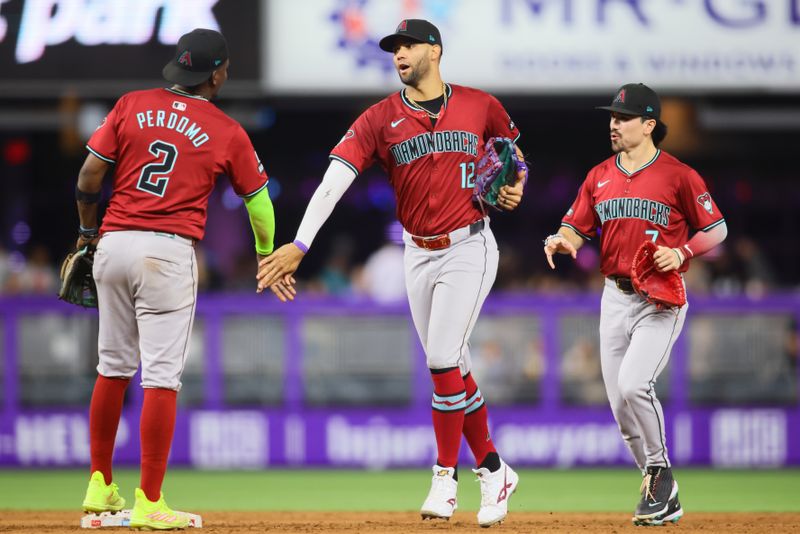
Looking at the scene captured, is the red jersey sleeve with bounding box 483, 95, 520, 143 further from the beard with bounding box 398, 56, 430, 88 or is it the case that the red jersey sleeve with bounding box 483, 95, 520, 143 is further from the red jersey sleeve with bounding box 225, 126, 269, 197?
the red jersey sleeve with bounding box 225, 126, 269, 197

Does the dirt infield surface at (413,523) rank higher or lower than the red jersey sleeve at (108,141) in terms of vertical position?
lower

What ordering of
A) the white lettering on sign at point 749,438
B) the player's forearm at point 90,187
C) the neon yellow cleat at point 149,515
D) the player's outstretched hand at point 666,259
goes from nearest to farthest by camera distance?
1. the neon yellow cleat at point 149,515
2. the player's forearm at point 90,187
3. the player's outstretched hand at point 666,259
4. the white lettering on sign at point 749,438

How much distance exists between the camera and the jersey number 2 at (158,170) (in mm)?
5559

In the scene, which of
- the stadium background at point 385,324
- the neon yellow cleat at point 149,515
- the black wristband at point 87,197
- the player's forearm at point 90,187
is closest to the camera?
the neon yellow cleat at point 149,515

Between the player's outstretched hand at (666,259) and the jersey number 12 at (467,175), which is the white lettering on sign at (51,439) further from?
the player's outstretched hand at (666,259)

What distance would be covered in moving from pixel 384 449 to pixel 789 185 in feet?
24.9

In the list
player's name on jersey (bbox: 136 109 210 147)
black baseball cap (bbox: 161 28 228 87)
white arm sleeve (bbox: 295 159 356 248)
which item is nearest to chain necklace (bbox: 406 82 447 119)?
white arm sleeve (bbox: 295 159 356 248)

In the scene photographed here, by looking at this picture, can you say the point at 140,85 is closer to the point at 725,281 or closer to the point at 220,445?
the point at 220,445

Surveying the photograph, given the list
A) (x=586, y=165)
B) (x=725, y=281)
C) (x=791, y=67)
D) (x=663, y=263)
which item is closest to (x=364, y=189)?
(x=586, y=165)

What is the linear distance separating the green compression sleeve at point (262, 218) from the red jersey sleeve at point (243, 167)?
0.14ft

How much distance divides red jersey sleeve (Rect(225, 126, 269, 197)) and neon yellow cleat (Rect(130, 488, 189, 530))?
4.79ft

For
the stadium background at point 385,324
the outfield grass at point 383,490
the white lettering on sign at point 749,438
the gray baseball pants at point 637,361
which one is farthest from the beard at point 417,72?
the white lettering on sign at point 749,438

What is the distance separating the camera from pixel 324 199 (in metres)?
5.93

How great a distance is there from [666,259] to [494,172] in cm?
95
